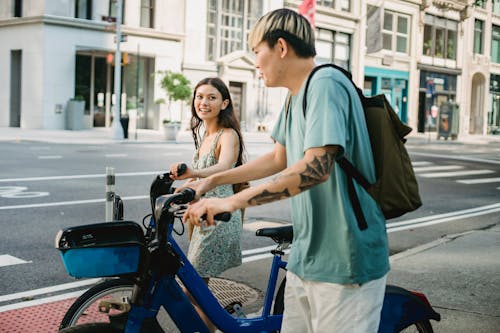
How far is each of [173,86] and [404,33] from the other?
25.5 meters

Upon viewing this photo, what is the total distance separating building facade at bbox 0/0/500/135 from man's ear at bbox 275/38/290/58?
26.6 m

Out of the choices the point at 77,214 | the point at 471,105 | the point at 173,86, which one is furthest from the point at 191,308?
the point at 471,105

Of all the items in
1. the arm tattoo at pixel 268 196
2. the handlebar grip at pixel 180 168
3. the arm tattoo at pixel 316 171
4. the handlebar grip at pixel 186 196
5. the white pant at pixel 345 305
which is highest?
the arm tattoo at pixel 316 171

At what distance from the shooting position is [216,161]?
4.69 m

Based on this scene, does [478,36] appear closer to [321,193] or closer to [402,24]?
[402,24]

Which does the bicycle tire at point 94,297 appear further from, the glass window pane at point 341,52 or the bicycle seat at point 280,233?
the glass window pane at point 341,52

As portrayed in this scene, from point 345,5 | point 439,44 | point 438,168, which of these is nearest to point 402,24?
point 439,44

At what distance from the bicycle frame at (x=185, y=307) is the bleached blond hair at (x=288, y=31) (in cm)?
98

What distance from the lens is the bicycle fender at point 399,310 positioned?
3189mm

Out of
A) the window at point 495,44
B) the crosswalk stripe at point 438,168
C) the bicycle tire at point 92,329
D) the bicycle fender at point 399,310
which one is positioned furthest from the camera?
the window at point 495,44

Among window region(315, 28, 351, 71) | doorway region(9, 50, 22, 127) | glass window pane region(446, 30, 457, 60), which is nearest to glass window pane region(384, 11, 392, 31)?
window region(315, 28, 351, 71)

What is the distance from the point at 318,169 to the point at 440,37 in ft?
179

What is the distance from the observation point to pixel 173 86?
103 feet

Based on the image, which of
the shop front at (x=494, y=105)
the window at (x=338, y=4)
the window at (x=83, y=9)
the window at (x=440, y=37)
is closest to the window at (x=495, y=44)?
the shop front at (x=494, y=105)
